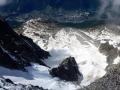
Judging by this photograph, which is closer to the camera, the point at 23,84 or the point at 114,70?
the point at 23,84

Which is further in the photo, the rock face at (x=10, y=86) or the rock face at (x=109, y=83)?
the rock face at (x=10, y=86)

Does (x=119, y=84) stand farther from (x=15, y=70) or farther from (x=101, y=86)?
(x=15, y=70)

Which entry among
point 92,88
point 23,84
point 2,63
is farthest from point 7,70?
point 92,88

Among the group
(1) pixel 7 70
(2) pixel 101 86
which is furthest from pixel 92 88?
(1) pixel 7 70

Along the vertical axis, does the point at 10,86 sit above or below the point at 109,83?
above

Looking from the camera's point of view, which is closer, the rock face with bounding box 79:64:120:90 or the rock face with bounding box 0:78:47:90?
the rock face with bounding box 79:64:120:90

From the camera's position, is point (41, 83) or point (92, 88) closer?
point (92, 88)

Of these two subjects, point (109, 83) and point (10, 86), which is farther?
point (109, 83)

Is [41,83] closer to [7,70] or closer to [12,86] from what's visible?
[7,70]
